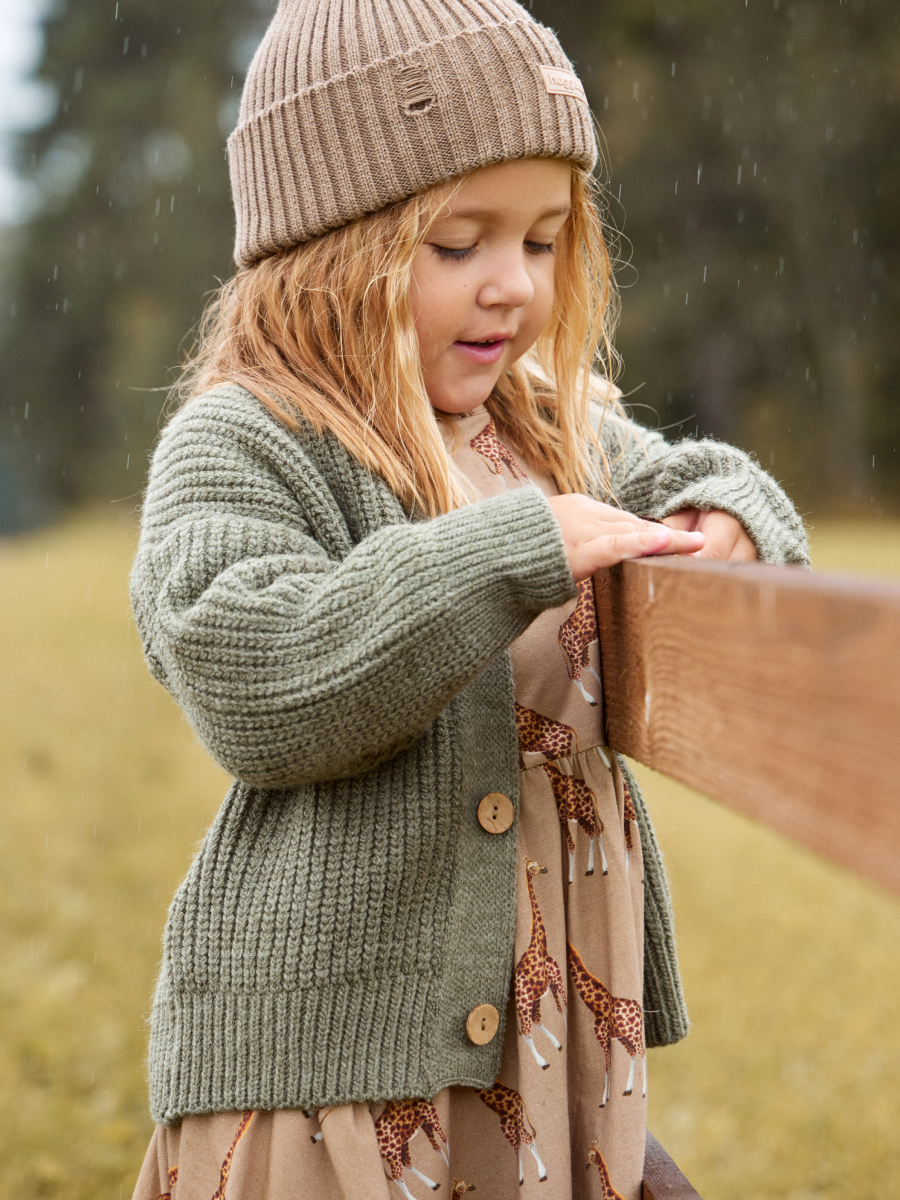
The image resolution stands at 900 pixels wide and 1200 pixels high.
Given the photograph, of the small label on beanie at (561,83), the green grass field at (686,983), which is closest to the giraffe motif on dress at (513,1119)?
the small label on beanie at (561,83)

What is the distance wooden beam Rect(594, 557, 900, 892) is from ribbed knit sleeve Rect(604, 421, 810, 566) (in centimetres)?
39

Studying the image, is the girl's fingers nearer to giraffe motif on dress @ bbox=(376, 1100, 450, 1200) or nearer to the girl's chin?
the girl's chin

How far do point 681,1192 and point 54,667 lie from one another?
9147 millimetres

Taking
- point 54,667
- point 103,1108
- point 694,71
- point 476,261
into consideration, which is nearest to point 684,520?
point 476,261

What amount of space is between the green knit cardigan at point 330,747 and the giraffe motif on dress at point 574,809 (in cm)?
9

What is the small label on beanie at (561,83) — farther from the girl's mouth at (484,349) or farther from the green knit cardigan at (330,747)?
the green knit cardigan at (330,747)

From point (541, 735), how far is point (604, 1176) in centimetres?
49

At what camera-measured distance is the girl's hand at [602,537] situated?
44.9 inches

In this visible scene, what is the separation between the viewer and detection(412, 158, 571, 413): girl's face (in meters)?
1.48

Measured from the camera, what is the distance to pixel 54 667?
989 cm

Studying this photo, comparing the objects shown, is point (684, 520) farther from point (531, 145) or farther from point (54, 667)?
point (54, 667)

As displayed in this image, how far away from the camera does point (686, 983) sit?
4055 mm

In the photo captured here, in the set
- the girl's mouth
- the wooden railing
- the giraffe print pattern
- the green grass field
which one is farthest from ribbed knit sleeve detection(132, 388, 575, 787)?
the green grass field

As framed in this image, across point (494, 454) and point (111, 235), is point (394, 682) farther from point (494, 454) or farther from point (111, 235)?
point (111, 235)
